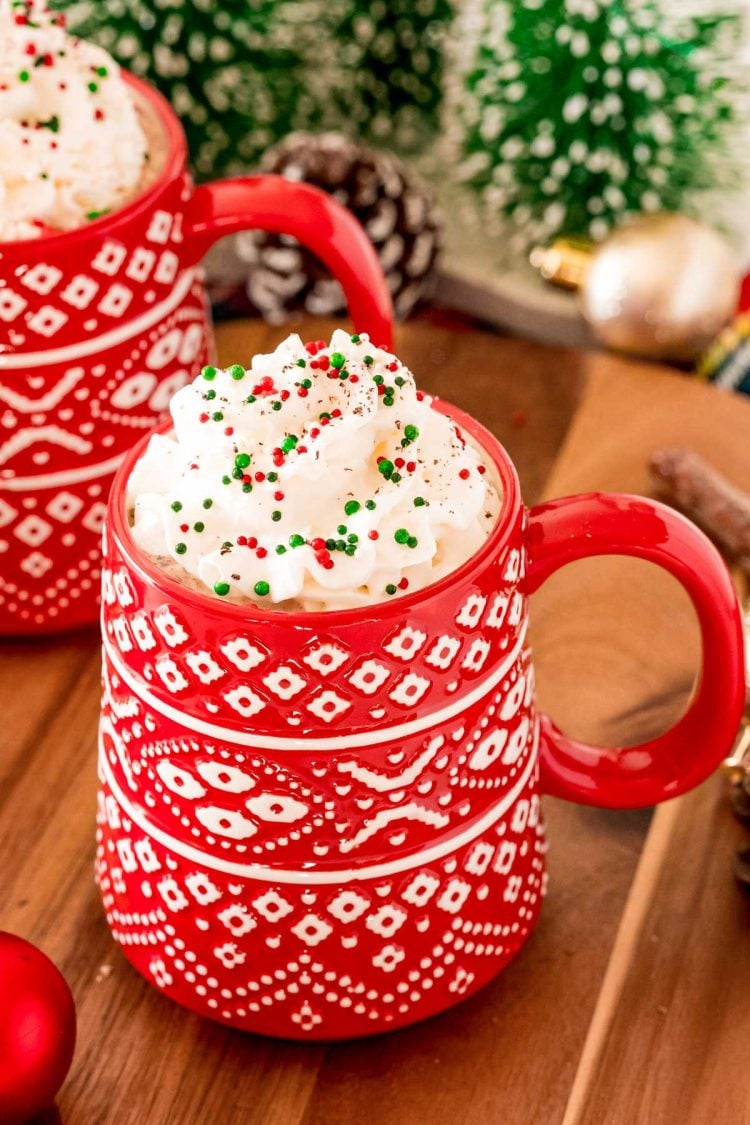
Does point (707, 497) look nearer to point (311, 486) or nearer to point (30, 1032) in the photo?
point (311, 486)

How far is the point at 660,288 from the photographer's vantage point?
1316mm

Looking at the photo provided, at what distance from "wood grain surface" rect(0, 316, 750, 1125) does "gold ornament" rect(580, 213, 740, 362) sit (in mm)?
346

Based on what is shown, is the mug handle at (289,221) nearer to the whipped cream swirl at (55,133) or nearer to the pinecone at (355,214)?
the whipped cream swirl at (55,133)

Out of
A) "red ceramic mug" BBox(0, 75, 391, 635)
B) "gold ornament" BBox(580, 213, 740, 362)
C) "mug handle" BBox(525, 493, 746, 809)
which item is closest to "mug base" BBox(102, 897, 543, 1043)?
"mug handle" BBox(525, 493, 746, 809)

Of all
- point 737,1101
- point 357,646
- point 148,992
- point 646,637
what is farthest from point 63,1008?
point 646,637

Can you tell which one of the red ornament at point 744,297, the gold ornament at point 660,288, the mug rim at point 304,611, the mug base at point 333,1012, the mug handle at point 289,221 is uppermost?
the mug rim at point 304,611

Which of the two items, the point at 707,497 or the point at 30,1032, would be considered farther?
the point at 707,497

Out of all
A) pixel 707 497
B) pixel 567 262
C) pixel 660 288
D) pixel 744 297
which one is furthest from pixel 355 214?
pixel 707 497

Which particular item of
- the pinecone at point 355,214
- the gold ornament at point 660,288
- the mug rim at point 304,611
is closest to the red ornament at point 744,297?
the gold ornament at point 660,288

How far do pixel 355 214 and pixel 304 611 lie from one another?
0.88 m

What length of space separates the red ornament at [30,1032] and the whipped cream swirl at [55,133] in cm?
43

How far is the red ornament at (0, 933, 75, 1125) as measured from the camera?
67 centimetres

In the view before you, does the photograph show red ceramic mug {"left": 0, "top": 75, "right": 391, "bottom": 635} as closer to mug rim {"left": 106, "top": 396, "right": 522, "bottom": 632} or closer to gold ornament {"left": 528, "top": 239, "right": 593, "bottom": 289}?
mug rim {"left": 106, "top": 396, "right": 522, "bottom": 632}

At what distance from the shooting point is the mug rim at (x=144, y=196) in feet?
2.85
